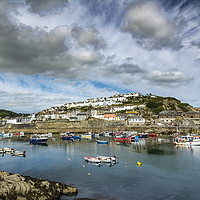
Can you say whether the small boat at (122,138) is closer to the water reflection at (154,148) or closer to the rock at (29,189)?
the water reflection at (154,148)

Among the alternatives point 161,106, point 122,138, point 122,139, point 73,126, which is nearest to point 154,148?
point 122,139

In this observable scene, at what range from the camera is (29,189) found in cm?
1436

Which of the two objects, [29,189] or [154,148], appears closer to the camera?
[29,189]

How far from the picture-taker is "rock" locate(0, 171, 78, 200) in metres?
13.6

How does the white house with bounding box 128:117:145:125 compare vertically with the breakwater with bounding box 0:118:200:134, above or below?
above

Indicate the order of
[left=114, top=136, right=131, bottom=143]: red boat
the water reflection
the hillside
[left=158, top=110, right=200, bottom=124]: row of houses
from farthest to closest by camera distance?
the hillside → [left=158, top=110, right=200, bottom=124]: row of houses → [left=114, top=136, right=131, bottom=143]: red boat → the water reflection

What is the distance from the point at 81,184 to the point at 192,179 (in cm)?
1223

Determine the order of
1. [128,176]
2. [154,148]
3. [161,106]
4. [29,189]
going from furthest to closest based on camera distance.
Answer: [161,106]
[154,148]
[128,176]
[29,189]

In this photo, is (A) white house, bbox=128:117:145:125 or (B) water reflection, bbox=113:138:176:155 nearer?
(B) water reflection, bbox=113:138:176:155

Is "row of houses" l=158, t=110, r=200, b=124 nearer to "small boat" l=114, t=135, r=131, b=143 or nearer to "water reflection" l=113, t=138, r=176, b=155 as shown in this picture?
"small boat" l=114, t=135, r=131, b=143

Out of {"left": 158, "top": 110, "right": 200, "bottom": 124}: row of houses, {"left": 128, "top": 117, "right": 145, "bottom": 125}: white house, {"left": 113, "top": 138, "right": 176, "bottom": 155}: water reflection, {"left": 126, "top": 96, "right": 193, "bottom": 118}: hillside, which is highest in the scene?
{"left": 126, "top": 96, "right": 193, "bottom": 118}: hillside

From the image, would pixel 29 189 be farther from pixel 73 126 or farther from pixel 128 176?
pixel 73 126

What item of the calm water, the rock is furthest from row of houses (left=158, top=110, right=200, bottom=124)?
the rock

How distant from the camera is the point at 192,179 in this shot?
2005 cm
